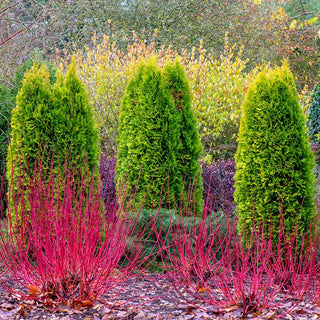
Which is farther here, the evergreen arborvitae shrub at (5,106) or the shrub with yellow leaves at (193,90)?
the shrub with yellow leaves at (193,90)

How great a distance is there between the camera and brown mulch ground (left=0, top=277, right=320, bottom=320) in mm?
3082

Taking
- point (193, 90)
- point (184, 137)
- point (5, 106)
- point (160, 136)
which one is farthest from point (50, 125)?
point (193, 90)

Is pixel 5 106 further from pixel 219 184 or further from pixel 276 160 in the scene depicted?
pixel 276 160

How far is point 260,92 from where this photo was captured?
4895 mm

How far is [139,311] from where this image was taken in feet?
10.5

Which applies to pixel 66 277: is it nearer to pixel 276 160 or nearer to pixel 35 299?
pixel 35 299

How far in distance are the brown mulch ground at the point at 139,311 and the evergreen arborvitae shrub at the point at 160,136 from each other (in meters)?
2.10

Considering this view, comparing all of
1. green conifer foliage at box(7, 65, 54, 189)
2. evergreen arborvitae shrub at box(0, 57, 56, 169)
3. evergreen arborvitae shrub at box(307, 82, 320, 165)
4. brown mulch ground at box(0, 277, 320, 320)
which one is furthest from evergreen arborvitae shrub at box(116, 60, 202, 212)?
evergreen arborvitae shrub at box(307, 82, 320, 165)

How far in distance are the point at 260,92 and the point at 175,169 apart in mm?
1500

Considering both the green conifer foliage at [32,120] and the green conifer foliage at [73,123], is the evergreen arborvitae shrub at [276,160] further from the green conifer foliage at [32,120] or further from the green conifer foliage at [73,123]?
the green conifer foliage at [32,120]

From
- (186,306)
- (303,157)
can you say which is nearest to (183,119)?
(303,157)

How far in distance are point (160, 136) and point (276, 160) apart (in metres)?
1.56

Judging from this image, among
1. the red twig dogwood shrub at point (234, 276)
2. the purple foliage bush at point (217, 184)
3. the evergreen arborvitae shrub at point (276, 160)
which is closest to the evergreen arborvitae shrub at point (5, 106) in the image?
the purple foliage bush at point (217, 184)

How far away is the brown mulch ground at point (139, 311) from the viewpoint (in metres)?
3.08
